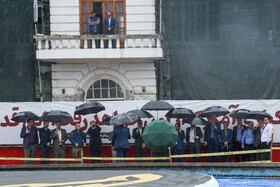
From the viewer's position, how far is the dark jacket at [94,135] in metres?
19.4

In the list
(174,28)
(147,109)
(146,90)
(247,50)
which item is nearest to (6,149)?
(147,109)

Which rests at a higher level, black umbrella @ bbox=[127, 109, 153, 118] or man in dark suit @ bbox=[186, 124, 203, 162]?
black umbrella @ bbox=[127, 109, 153, 118]

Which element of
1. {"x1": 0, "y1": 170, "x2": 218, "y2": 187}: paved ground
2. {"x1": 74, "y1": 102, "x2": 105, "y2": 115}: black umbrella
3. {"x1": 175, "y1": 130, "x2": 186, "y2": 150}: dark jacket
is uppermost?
{"x1": 74, "y1": 102, "x2": 105, "y2": 115}: black umbrella

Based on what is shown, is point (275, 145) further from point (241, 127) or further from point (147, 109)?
point (147, 109)

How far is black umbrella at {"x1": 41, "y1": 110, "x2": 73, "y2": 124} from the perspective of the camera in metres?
19.3

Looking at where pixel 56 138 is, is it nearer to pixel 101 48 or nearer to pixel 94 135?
pixel 94 135

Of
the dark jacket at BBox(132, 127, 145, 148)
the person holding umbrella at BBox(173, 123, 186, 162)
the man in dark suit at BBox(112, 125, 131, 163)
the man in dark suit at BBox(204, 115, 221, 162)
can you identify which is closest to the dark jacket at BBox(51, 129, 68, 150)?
the man in dark suit at BBox(112, 125, 131, 163)

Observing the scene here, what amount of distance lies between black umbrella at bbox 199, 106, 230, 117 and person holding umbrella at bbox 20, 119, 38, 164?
5122 mm

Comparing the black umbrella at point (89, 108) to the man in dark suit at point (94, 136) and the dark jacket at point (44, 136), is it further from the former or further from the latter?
the dark jacket at point (44, 136)

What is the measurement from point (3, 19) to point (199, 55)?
353 inches

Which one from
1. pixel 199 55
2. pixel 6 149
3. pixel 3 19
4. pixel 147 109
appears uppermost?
pixel 3 19

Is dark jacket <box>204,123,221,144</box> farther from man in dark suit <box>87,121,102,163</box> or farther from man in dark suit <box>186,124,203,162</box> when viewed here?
man in dark suit <box>87,121,102,163</box>

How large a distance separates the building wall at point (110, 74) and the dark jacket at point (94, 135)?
28.4 feet

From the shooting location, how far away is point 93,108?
780 inches
